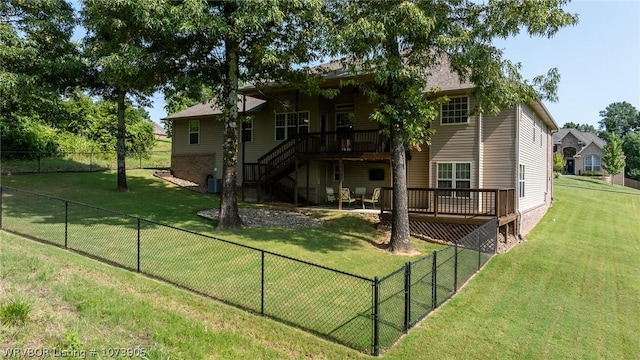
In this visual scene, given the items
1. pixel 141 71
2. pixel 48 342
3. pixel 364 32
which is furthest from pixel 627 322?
pixel 141 71

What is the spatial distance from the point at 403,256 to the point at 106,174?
18.6 metres

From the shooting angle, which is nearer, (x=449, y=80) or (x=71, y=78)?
(x=449, y=80)

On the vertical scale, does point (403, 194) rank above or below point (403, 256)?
above

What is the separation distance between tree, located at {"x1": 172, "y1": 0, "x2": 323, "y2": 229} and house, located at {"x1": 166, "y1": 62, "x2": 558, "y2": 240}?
7.81 ft

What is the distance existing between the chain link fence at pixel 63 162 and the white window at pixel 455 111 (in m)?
19.5

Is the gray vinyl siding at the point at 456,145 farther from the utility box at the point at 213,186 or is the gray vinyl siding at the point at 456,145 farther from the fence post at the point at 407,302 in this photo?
the utility box at the point at 213,186

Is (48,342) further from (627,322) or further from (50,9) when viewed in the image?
(50,9)

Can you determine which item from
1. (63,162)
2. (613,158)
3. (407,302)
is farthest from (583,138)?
(63,162)

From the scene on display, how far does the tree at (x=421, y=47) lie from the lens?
9766 millimetres

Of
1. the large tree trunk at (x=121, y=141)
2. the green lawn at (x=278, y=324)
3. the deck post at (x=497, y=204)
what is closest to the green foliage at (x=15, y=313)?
the green lawn at (x=278, y=324)

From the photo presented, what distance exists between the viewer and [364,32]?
966cm

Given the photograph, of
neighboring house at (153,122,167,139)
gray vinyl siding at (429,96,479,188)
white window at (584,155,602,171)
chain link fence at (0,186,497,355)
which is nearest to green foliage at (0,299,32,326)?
chain link fence at (0,186,497,355)

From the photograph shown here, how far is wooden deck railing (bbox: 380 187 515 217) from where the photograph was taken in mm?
12584

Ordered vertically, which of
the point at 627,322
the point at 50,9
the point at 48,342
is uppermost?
the point at 50,9
